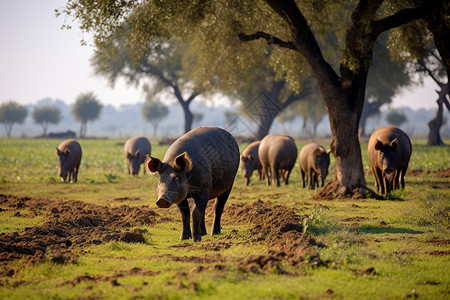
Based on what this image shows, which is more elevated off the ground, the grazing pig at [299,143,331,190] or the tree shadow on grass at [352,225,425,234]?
the grazing pig at [299,143,331,190]

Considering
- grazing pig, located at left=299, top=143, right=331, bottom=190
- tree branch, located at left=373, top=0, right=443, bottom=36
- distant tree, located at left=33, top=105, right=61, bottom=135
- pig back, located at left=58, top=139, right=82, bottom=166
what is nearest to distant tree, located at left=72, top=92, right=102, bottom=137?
distant tree, located at left=33, top=105, right=61, bottom=135

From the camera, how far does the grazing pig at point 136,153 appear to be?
83.7 ft

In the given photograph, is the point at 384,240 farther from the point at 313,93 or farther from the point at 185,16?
the point at 313,93

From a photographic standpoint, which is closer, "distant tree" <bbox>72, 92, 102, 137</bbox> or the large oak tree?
the large oak tree

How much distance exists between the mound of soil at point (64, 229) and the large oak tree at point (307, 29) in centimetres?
554

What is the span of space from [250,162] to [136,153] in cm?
693

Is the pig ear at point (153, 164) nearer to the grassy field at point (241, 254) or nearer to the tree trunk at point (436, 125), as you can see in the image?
the grassy field at point (241, 254)

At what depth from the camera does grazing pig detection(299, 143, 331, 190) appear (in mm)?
18703

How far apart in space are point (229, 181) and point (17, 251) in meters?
4.45

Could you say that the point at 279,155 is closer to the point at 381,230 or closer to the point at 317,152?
the point at 317,152

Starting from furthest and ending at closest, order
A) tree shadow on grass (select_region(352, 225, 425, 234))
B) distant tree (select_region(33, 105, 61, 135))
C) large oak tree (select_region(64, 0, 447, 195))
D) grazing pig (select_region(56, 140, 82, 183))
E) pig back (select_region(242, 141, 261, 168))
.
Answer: distant tree (select_region(33, 105, 61, 135)) < pig back (select_region(242, 141, 261, 168)) < grazing pig (select_region(56, 140, 82, 183)) < large oak tree (select_region(64, 0, 447, 195)) < tree shadow on grass (select_region(352, 225, 425, 234))

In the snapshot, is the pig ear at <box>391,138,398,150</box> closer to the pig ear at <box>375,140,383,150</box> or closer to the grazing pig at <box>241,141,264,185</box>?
the pig ear at <box>375,140,383,150</box>

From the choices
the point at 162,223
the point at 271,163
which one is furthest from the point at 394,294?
the point at 271,163

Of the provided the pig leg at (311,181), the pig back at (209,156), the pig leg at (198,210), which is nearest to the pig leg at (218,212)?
the pig back at (209,156)
